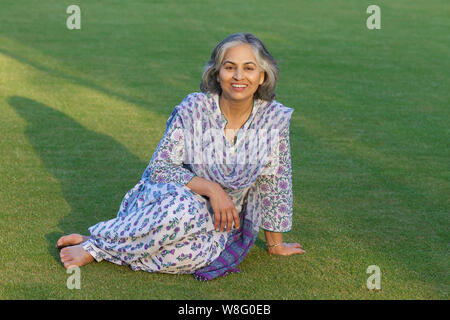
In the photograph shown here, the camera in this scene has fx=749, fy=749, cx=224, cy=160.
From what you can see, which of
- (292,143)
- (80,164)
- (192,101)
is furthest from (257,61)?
(292,143)

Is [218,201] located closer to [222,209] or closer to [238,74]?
[222,209]

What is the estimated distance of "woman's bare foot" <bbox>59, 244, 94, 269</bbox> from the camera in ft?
13.3

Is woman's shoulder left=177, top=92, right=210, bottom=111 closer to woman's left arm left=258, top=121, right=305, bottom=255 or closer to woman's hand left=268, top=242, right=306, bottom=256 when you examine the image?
woman's left arm left=258, top=121, right=305, bottom=255

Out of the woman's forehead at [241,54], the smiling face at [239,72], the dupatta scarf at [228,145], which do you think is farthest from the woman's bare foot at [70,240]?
the woman's forehead at [241,54]

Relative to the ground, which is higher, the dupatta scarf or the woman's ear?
the woman's ear

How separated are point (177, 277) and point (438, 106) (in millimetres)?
5125

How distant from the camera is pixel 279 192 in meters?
4.29

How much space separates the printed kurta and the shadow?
20.9 inches

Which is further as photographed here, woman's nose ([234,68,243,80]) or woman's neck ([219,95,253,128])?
woman's neck ([219,95,253,128])

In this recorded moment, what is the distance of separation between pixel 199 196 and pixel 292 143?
2813 mm

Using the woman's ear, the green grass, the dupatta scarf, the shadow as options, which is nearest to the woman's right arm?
the dupatta scarf

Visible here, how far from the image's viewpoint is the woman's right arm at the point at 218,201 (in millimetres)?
3980

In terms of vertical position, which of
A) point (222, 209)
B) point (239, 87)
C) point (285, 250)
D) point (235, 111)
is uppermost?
point (239, 87)
